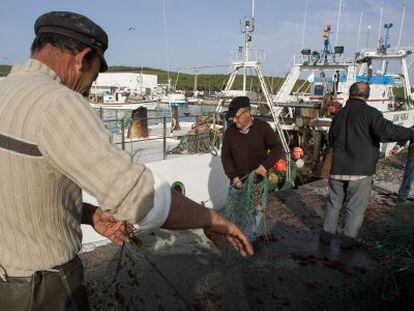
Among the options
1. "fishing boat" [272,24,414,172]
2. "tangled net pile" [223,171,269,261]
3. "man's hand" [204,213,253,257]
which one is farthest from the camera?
"fishing boat" [272,24,414,172]

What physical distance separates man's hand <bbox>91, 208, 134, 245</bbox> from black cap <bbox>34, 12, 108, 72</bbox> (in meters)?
0.73

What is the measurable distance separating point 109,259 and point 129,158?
12.5ft

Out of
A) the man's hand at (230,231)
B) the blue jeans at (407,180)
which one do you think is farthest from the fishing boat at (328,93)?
the man's hand at (230,231)

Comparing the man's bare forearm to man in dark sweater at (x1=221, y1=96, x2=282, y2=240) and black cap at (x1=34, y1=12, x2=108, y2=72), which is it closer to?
black cap at (x1=34, y1=12, x2=108, y2=72)

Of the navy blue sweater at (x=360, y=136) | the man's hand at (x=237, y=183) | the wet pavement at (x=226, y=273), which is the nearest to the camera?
the wet pavement at (x=226, y=273)

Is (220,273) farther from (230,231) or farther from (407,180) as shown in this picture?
(407,180)

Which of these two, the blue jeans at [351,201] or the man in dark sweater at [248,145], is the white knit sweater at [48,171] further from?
the blue jeans at [351,201]

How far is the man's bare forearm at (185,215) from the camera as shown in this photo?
1.44 metres

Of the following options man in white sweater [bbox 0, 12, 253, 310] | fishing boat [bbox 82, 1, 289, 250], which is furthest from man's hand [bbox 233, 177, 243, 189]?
man in white sweater [bbox 0, 12, 253, 310]

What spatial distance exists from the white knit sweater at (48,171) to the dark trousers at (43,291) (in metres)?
0.04

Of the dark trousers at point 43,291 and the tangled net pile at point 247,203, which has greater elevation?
the dark trousers at point 43,291

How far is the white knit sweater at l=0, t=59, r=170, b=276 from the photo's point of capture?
3.90 feet

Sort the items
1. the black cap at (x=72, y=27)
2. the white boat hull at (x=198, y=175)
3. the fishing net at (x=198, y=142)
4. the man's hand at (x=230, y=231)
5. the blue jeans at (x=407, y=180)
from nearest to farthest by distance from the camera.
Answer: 1. the black cap at (x=72, y=27)
2. the man's hand at (x=230, y=231)
3. the blue jeans at (x=407, y=180)
4. the white boat hull at (x=198, y=175)
5. the fishing net at (x=198, y=142)

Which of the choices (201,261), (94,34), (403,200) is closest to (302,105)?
(403,200)
